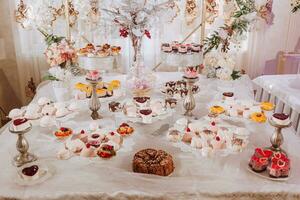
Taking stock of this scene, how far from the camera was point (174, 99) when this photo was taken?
7.66ft

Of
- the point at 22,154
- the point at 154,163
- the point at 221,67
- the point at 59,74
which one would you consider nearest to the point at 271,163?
the point at 154,163

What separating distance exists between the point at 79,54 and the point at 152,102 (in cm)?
81

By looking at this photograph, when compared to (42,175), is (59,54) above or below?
above

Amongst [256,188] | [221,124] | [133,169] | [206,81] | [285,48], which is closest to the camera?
[256,188]

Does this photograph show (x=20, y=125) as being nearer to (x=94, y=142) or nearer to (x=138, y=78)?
(x=94, y=142)

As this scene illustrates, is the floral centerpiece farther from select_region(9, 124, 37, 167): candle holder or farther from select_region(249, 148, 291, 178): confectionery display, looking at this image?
select_region(249, 148, 291, 178): confectionery display

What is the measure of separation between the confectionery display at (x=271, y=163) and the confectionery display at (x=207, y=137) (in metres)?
0.17

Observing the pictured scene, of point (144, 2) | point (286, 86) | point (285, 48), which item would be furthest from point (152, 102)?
point (285, 48)

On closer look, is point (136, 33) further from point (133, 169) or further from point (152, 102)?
point (133, 169)

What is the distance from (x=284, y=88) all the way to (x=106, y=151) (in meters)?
1.76

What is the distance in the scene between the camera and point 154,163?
1536 millimetres

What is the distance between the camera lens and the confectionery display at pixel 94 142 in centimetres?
166

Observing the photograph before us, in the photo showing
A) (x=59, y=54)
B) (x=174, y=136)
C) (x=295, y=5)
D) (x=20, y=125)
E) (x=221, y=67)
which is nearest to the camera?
(x=20, y=125)

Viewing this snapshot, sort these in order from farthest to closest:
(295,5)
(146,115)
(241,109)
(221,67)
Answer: (295,5), (221,67), (241,109), (146,115)
